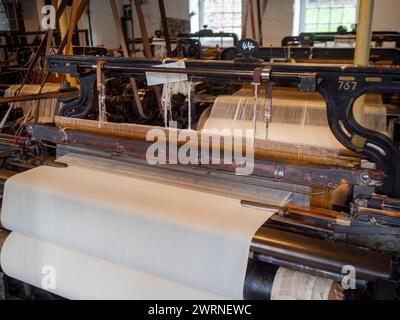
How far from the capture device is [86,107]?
5.45 feet

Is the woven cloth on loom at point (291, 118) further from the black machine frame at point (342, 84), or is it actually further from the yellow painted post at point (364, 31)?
the black machine frame at point (342, 84)

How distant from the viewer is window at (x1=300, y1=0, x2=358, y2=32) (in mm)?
7660

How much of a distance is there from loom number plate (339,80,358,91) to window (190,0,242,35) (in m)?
7.71

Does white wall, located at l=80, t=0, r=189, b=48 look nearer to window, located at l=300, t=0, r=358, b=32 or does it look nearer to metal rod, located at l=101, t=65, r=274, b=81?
window, located at l=300, t=0, r=358, b=32

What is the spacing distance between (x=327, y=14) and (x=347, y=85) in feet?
24.6

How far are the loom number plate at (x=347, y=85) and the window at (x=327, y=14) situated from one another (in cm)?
718

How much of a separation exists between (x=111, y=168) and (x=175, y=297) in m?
0.62

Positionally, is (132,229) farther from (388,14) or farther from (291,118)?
(388,14)

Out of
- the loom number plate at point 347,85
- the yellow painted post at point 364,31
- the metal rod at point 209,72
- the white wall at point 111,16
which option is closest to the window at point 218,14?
the white wall at point 111,16

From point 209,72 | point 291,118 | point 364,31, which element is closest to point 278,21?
point 291,118

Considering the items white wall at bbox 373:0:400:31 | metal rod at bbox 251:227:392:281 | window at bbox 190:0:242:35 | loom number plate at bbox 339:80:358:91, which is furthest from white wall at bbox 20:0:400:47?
metal rod at bbox 251:227:392:281

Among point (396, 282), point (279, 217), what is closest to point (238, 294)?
point (279, 217)

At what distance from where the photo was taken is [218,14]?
8.81 m

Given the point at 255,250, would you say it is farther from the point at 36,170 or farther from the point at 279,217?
the point at 36,170
